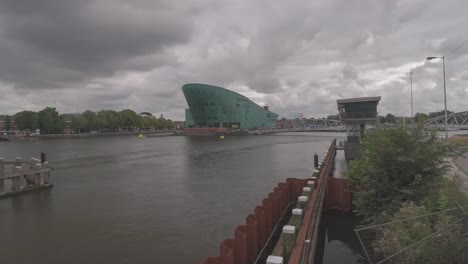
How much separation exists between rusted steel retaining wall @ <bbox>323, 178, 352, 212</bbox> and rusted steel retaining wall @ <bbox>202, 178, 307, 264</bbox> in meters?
1.68

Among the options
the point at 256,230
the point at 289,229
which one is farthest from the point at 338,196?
the point at 289,229

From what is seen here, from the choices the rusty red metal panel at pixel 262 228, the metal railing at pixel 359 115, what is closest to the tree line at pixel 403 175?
the rusty red metal panel at pixel 262 228

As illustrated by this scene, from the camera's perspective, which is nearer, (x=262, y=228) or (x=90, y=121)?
(x=262, y=228)

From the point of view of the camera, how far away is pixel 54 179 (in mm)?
28594

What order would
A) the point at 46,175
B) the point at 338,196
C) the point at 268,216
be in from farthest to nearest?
the point at 46,175 < the point at 338,196 < the point at 268,216

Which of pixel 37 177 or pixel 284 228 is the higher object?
pixel 284 228

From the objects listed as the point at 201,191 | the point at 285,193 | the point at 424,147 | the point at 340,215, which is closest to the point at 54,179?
the point at 201,191

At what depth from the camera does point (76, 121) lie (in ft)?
502

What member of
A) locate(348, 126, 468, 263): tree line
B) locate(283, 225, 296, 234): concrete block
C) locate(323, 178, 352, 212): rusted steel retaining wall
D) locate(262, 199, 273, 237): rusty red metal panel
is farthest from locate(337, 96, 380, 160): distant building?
locate(283, 225, 296, 234): concrete block

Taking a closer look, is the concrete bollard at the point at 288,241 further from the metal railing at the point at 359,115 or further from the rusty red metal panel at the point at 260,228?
the metal railing at the point at 359,115

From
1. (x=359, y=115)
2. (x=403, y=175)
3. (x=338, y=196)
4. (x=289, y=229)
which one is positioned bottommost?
(x=338, y=196)

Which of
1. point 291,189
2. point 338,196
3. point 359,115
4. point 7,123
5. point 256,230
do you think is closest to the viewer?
point 256,230

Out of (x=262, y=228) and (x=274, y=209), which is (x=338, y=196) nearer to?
(x=274, y=209)

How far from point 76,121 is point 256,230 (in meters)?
164
